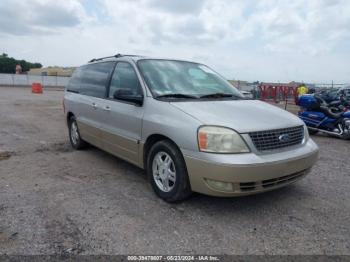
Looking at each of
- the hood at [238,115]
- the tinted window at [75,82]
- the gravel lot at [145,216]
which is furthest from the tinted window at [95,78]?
the hood at [238,115]

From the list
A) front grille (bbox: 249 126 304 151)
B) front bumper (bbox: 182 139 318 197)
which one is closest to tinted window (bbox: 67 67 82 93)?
front bumper (bbox: 182 139 318 197)

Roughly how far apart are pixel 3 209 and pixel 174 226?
196cm

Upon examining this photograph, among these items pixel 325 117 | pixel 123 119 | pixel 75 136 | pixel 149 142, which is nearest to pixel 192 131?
pixel 149 142

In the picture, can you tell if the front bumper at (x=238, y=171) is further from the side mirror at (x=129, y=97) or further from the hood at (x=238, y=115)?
the side mirror at (x=129, y=97)

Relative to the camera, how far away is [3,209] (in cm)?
384

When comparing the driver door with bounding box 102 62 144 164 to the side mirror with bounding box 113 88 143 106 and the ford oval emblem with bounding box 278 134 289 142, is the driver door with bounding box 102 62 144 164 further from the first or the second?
the ford oval emblem with bounding box 278 134 289 142

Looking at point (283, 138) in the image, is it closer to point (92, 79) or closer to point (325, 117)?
point (92, 79)

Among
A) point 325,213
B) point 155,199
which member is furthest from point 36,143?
point 325,213

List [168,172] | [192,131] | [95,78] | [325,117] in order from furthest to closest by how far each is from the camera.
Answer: [325,117] → [95,78] → [168,172] → [192,131]

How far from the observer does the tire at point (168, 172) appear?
3807 mm

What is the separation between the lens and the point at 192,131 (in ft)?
11.9

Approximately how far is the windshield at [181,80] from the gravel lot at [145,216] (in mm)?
1354

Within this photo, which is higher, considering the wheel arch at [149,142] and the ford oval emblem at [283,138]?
the ford oval emblem at [283,138]

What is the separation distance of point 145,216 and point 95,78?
298 centimetres
